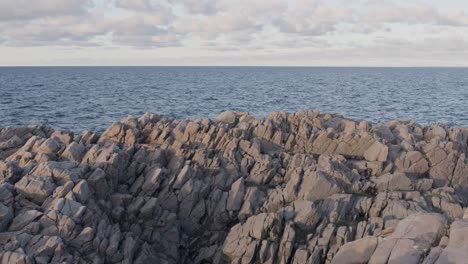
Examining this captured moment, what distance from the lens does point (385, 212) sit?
27250mm

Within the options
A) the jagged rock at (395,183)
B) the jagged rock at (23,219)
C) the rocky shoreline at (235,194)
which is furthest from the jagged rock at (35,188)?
the jagged rock at (395,183)

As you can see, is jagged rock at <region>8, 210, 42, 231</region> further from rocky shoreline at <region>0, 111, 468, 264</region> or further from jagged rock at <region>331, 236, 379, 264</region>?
jagged rock at <region>331, 236, 379, 264</region>

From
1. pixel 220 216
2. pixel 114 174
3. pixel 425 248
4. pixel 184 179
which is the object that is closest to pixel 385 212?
pixel 425 248

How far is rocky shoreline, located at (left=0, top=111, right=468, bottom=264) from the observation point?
74.8ft

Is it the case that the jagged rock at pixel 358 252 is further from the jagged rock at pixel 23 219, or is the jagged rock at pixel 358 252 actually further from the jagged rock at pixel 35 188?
the jagged rock at pixel 35 188

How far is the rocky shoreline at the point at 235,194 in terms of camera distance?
22797mm

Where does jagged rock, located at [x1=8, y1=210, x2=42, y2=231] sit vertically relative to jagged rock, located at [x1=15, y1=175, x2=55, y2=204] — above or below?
below

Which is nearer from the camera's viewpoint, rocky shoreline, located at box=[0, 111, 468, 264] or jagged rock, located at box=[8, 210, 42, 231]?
rocky shoreline, located at box=[0, 111, 468, 264]

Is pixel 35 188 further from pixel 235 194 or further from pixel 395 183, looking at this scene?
pixel 395 183

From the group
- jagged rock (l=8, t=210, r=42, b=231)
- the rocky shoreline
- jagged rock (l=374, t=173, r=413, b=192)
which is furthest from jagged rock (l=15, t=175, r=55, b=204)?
jagged rock (l=374, t=173, r=413, b=192)

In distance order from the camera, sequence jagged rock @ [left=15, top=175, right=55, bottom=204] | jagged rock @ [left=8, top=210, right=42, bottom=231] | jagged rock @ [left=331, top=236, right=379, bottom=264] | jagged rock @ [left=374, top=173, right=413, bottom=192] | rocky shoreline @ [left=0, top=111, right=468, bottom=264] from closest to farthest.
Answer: jagged rock @ [left=331, top=236, right=379, bottom=264], rocky shoreline @ [left=0, top=111, right=468, bottom=264], jagged rock @ [left=8, top=210, right=42, bottom=231], jagged rock @ [left=15, top=175, right=55, bottom=204], jagged rock @ [left=374, top=173, right=413, bottom=192]

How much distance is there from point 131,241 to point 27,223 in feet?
16.4

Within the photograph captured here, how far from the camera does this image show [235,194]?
29.7 m

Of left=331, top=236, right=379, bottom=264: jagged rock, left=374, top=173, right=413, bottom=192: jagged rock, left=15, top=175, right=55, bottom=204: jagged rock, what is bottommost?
left=331, top=236, right=379, bottom=264: jagged rock
